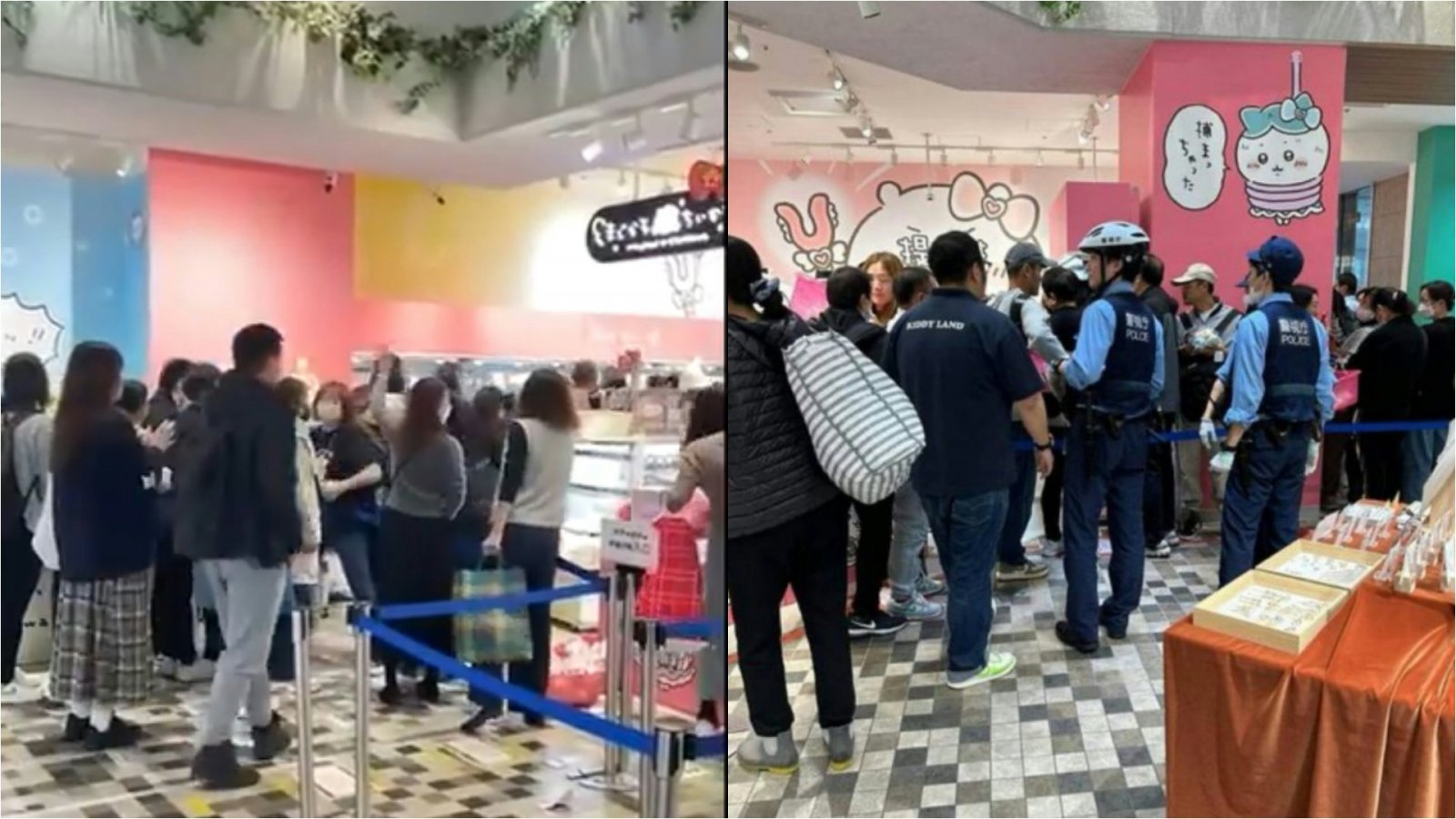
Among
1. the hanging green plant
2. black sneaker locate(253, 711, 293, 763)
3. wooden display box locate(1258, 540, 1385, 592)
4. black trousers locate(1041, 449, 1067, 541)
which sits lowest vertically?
black sneaker locate(253, 711, 293, 763)

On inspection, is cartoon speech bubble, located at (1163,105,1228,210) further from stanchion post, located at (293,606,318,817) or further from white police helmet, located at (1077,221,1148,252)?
stanchion post, located at (293,606,318,817)

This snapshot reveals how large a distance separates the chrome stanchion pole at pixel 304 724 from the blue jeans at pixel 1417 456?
9.73 ft

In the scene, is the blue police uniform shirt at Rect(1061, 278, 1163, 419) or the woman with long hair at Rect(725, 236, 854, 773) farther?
the blue police uniform shirt at Rect(1061, 278, 1163, 419)

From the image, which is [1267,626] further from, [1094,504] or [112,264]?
[112,264]

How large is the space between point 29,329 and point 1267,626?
1566mm

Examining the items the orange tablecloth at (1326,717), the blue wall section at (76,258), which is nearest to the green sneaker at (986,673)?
the orange tablecloth at (1326,717)

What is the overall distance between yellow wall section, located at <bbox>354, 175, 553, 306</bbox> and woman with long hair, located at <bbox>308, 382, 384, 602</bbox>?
5.7 inches

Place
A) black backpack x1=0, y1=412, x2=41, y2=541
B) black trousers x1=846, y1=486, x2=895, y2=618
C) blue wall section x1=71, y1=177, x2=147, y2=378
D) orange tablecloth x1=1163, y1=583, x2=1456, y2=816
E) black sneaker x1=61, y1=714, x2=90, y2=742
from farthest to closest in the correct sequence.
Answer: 1. black trousers x1=846, y1=486, x2=895, y2=618
2. black sneaker x1=61, y1=714, x2=90, y2=742
3. black backpack x1=0, y1=412, x2=41, y2=541
4. blue wall section x1=71, y1=177, x2=147, y2=378
5. orange tablecloth x1=1163, y1=583, x2=1456, y2=816

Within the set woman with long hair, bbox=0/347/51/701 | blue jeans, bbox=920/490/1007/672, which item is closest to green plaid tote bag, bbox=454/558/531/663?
woman with long hair, bbox=0/347/51/701

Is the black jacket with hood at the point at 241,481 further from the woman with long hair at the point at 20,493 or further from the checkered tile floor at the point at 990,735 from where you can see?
the checkered tile floor at the point at 990,735

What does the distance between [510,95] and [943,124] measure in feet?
15.2

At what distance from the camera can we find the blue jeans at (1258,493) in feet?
7.65

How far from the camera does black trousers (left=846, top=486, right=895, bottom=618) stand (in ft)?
8.00

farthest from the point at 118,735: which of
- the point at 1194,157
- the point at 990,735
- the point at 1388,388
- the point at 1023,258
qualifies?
the point at 1388,388
